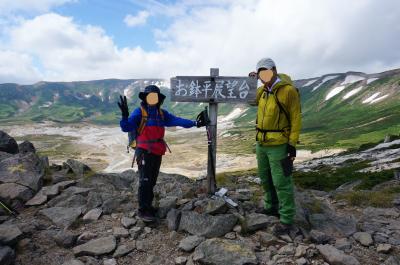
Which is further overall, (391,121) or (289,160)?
(391,121)

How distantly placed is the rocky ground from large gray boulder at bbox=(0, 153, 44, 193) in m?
0.03

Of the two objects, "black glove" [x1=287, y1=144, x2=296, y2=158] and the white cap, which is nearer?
"black glove" [x1=287, y1=144, x2=296, y2=158]

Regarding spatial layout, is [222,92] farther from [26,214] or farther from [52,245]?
[26,214]

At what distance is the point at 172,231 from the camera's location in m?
8.39

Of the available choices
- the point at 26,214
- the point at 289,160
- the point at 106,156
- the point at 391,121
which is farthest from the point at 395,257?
the point at 391,121

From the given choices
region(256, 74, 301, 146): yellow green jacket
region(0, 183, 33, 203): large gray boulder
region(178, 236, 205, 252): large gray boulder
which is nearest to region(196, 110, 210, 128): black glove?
region(256, 74, 301, 146): yellow green jacket

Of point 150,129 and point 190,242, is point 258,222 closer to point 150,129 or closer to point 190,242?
point 190,242

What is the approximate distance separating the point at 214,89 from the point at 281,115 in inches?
104

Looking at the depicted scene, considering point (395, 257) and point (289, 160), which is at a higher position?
point (289, 160)

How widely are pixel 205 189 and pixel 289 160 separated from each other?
12.3 feet

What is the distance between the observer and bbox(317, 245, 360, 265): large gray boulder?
698cm

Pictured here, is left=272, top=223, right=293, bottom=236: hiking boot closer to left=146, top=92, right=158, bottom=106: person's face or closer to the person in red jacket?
the person in red jacket

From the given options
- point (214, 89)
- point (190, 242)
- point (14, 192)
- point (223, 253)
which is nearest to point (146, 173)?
point (190, 242)

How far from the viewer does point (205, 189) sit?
10.8 metres
